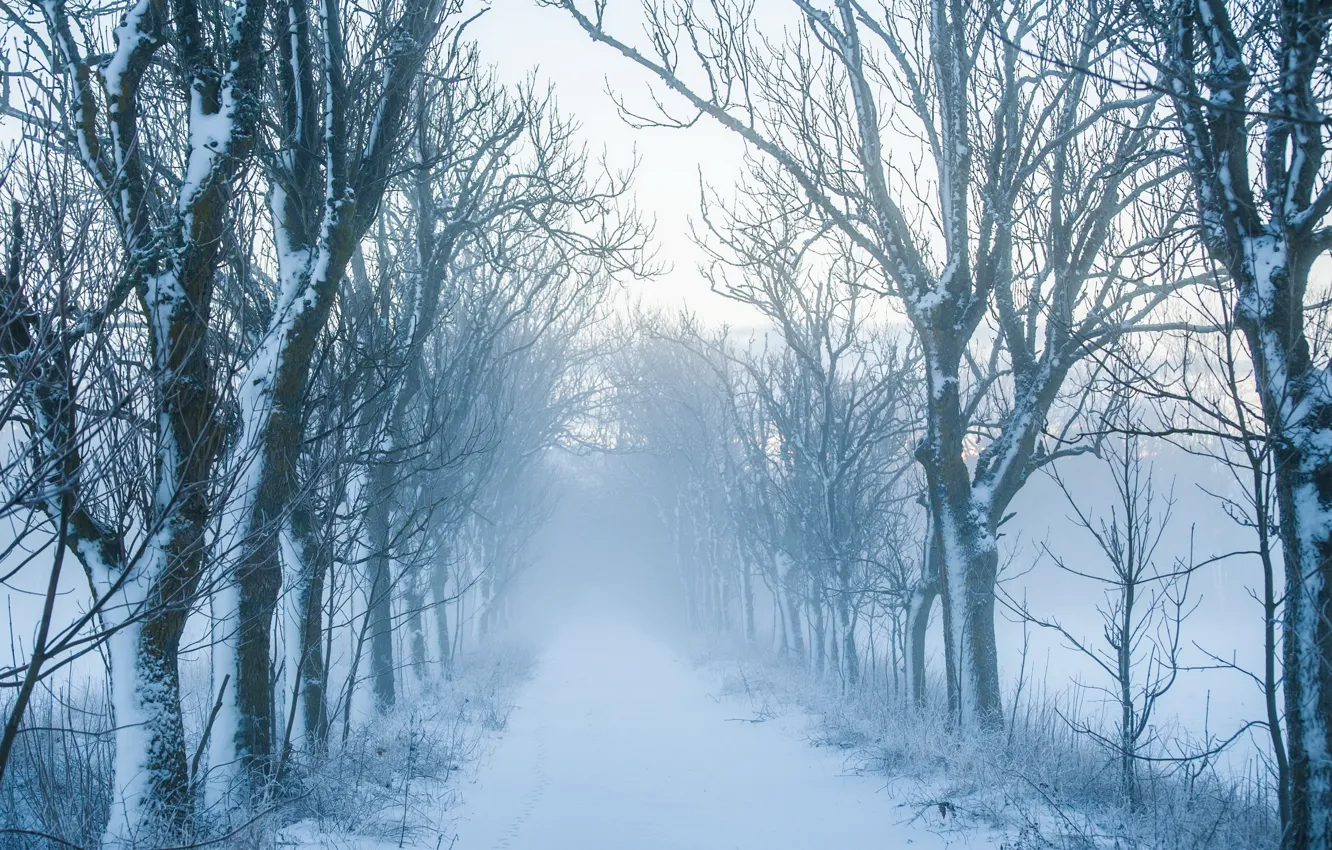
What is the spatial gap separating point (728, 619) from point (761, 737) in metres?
19.2

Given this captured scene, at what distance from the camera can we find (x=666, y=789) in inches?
297

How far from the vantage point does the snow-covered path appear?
5836 millimetres

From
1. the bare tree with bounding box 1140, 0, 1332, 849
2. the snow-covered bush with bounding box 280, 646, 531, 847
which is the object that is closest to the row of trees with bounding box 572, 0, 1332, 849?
the bare tree with bounding box 1140, 0, 1332, 849

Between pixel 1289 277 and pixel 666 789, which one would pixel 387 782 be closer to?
pixel 666 789

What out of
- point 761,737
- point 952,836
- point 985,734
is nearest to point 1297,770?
point 952,836

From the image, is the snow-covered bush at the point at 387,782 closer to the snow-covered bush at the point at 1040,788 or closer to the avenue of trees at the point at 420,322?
the avenue of trees at the point at 420,322

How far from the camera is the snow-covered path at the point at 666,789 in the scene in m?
5.84

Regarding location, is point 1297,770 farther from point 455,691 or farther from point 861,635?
point 861,635

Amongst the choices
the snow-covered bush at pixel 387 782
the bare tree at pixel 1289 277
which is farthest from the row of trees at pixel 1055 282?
the snow-covered bush at pixel 387 782

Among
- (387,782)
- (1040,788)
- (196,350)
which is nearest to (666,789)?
(387,782)

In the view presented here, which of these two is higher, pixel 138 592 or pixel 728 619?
pixel 138 592

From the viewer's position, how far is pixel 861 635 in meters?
33.2

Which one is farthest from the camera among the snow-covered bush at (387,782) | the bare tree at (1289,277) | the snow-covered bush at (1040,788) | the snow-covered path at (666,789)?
the snow-covered path at (666,789)

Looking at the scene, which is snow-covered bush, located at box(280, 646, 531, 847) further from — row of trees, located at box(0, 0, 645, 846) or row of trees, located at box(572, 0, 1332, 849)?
row of trees, located at box(572, 0, 1332, 849)
